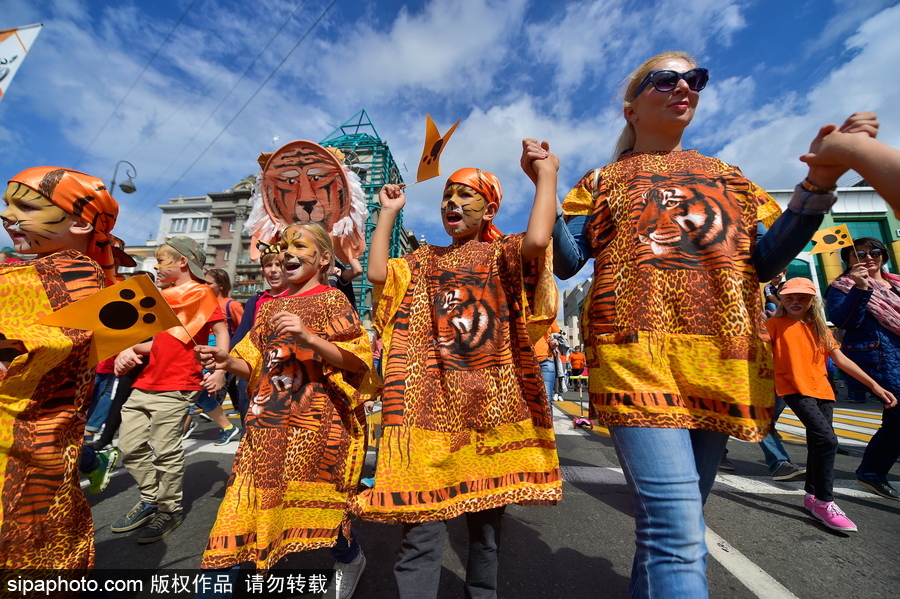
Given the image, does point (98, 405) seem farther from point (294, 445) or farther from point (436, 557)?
point (436, 557)

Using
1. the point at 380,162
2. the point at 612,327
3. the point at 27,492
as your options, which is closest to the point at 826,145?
the point at 612,327

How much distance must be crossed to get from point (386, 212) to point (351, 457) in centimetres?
123

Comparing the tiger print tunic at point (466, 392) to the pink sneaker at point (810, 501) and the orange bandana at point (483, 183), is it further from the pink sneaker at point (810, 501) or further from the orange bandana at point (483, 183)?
the pink sneaker at point (810, 501)

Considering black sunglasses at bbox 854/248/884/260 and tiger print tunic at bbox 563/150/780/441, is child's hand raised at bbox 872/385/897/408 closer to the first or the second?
black sunglasses at bbox 854/248/884/260

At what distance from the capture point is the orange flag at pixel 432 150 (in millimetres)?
1990

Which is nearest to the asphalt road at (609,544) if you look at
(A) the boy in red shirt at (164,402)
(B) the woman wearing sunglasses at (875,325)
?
(A) the boy in red shirt at (164,402)

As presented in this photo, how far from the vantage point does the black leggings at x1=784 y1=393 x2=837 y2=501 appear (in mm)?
2869

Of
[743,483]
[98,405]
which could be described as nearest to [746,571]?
[743,483]

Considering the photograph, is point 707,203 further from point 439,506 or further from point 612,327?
point 439,506

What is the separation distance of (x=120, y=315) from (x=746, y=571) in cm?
320

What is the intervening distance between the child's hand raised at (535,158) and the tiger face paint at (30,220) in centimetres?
199

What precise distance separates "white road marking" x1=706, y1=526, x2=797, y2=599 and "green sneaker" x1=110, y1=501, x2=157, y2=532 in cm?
356

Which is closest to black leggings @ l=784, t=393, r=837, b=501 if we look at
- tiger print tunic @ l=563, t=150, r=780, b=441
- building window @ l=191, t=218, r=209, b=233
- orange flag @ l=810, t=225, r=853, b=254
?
orange flag @ l=810, t=225, r=853, b=254

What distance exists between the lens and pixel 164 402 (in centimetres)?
296
